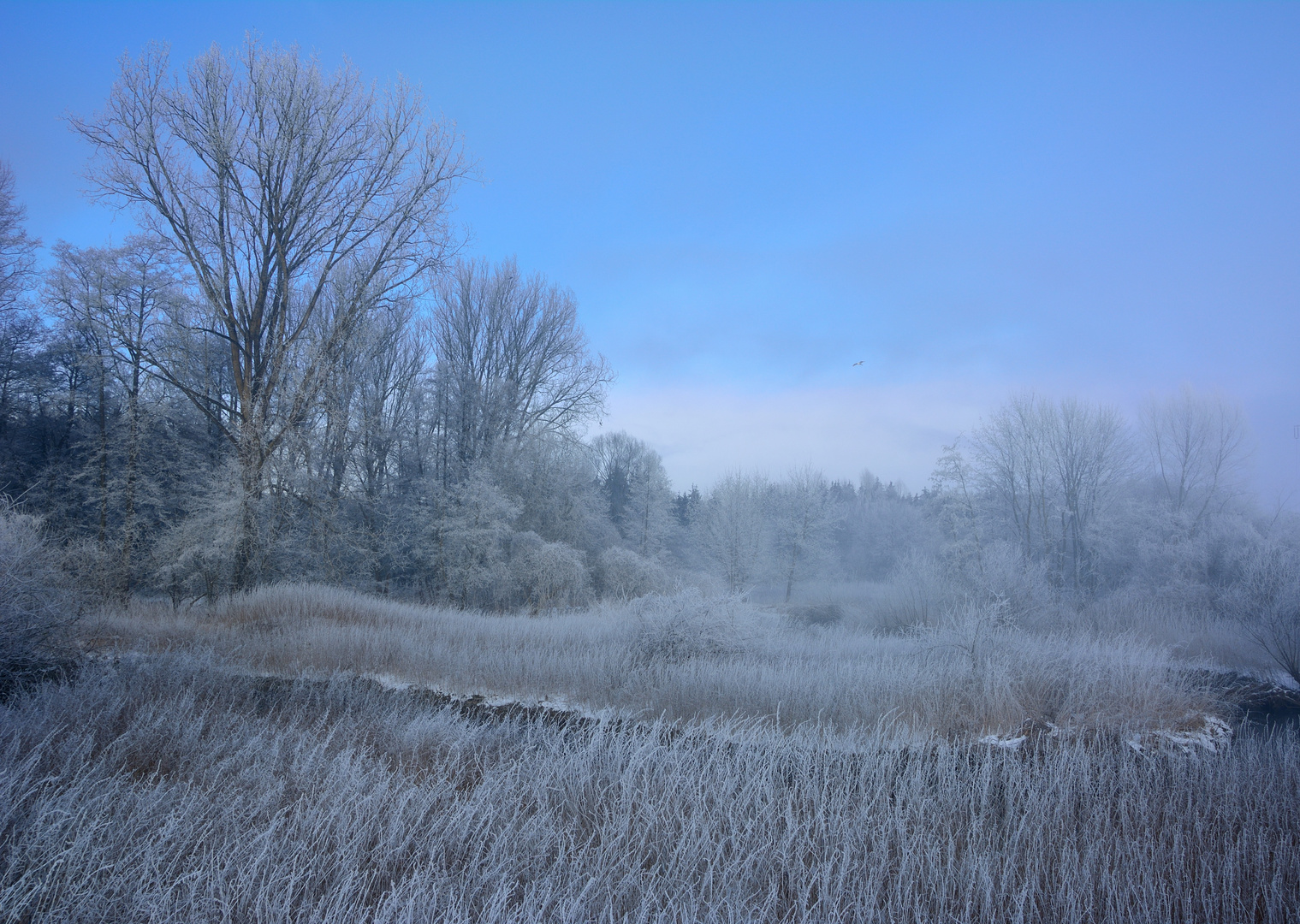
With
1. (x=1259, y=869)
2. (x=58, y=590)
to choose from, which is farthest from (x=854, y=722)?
(x=58, y=590)

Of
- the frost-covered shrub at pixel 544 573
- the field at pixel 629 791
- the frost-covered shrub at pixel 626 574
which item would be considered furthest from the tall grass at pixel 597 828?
the frost-covered shrub at pixel 626 574

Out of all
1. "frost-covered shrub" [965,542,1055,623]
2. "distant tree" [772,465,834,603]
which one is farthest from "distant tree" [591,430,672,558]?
A: "frost-covered shrub" [965,542,1055,623]

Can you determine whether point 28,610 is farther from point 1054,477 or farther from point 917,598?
point 1054,477

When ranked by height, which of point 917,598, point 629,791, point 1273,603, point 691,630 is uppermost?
point 1273,603

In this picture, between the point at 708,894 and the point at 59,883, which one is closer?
the point at 59,883

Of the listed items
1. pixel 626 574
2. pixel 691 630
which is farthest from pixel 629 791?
pixel 626 574

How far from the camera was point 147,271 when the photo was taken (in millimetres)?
16625

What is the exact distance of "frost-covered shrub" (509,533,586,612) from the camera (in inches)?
798

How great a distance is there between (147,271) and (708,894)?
70.9ft

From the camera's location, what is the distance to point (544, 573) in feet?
66.6

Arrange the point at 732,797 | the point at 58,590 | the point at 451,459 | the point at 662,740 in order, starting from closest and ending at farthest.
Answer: the point at 732,797 → the point at 662,740 → the point at 58,590 → the point at 451,459

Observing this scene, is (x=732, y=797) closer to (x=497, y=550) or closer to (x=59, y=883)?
(x=59, y=883)

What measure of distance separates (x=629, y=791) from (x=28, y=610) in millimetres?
7326

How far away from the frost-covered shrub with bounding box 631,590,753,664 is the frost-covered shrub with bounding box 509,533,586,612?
10567mm
